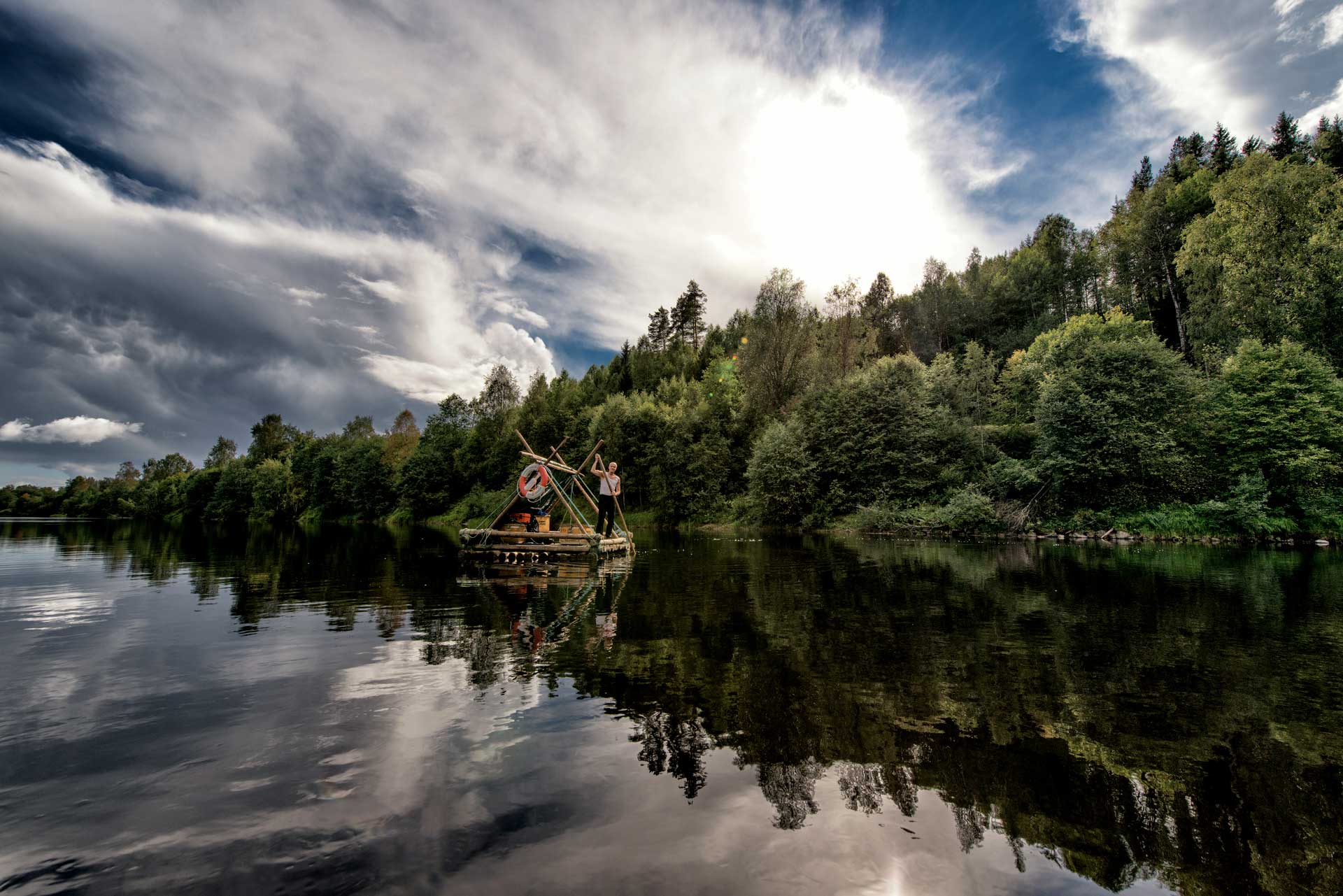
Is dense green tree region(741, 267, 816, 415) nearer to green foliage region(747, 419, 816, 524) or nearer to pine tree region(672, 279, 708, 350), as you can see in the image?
green foliage region(747, 419, 816, 524)

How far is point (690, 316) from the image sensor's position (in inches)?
3922

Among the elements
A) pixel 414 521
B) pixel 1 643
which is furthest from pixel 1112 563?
pixel 414 521

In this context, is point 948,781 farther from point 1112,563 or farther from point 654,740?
point 1112,563

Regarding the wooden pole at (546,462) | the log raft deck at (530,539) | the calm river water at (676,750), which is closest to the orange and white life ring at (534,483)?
the log raft deck at (530,539)

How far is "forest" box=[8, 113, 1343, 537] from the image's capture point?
1227 inches

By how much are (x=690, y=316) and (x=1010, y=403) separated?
60020 mm

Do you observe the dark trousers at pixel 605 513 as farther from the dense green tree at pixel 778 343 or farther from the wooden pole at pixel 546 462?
the dense green tree at pixel 778 343

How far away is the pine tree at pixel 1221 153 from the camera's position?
65750 millimetres

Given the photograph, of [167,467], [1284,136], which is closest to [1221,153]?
[1284,136]

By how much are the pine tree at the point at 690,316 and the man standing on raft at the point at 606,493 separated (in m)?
77.6

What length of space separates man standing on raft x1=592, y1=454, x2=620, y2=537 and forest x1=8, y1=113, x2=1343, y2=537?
23.5m

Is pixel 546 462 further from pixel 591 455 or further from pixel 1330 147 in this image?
pixel 1330 147

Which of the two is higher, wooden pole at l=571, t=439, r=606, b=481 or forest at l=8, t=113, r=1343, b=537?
forest at l=8, t=113, r=1343, b=537

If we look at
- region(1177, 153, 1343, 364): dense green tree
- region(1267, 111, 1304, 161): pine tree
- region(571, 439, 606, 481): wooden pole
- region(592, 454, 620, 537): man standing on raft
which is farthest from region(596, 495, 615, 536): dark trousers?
region(1267, 111, 1304, 161): pine tree
